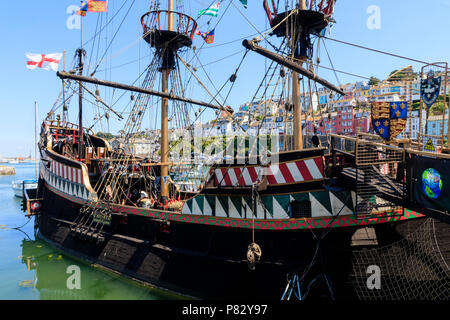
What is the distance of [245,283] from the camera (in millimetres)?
8266

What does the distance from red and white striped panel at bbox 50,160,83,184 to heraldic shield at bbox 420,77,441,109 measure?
1233 cm

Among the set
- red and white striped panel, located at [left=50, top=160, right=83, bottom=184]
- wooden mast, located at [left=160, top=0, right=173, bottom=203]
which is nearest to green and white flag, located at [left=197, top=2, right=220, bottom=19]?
wooden mast, located at [left=160, top=0, right=173, bottom=203]

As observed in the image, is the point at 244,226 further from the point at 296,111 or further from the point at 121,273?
the point at 121,273

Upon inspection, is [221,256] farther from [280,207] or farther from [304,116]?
[304,116]

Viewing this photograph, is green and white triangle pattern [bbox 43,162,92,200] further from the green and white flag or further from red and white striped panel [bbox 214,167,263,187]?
the green and white flag

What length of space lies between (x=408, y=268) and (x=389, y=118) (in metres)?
3.16

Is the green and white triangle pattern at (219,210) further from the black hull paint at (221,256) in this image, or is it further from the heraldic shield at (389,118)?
the heraldic shield at (389,118)

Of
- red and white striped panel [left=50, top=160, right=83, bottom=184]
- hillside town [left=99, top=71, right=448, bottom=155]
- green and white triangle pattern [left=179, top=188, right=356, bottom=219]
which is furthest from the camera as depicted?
red and white striped panel [left=50, top=160, right=83, bottom=184]

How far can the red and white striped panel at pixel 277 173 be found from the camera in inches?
289

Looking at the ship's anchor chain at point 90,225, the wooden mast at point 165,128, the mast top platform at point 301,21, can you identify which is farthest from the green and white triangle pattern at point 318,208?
the ship's anchor chain at point 90,225

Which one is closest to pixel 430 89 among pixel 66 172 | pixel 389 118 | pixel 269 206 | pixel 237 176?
pixel 389 118

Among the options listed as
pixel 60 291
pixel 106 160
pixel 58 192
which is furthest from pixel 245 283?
pixel 58 192

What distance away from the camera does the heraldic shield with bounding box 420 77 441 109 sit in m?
6.81

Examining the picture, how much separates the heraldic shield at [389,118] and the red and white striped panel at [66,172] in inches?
451
